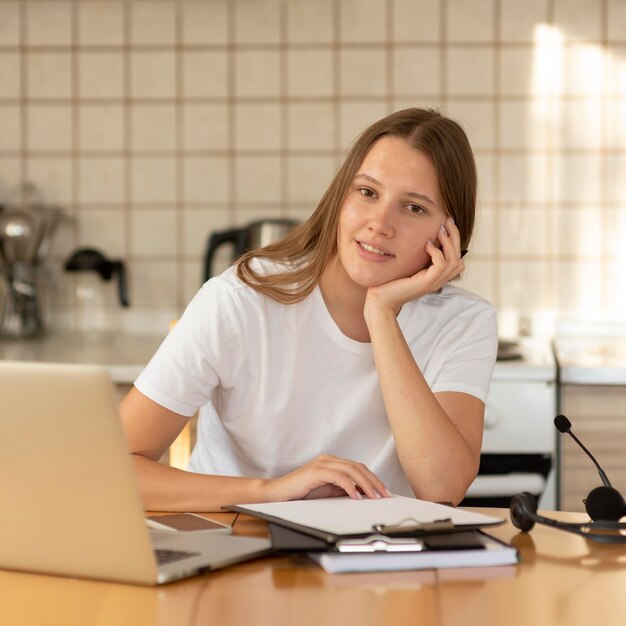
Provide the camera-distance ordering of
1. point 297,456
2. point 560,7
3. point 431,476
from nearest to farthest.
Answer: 1. point 431,476
2. point 297,456
3. point 560,7

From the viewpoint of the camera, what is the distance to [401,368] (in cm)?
142

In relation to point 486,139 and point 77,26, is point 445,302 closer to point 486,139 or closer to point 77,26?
point 486,139

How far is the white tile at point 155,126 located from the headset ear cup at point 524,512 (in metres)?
1.92

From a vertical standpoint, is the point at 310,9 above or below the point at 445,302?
above

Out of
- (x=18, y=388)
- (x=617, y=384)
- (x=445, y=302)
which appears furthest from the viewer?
(x=617, y=384)

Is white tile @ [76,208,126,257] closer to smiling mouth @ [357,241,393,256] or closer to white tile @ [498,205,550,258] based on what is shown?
white tile @ [498,205,550,258]

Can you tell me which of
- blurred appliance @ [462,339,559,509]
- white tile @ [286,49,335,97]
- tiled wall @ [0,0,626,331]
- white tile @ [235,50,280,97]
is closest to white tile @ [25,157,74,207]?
tiled wall @ [0,0,626,331]

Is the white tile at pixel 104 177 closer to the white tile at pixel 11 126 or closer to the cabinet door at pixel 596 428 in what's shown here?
the white tile at pixel 11 126

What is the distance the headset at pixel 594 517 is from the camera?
1.07 meters

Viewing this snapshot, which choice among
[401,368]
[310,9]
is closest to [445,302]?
[401,368]

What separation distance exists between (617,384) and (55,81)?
167cm

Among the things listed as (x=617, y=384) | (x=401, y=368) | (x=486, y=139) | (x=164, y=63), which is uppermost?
(x=164, y=63)

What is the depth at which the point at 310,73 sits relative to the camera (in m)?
2.76

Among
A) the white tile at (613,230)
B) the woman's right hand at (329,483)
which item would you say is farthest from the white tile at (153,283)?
the woman's right hand at (329,483)
